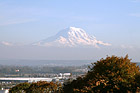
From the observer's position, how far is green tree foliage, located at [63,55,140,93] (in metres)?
12.6

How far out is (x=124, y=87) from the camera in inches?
499

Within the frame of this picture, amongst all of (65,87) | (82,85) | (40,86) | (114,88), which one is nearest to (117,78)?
(114,88)

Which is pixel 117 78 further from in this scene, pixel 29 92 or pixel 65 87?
pixel 29 92

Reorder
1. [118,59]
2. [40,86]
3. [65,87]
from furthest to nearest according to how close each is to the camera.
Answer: [40,86], [65,87], [118,59]

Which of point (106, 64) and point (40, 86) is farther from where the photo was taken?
point (40, 86)

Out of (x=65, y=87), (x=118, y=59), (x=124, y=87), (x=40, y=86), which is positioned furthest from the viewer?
(x=40, y=86)

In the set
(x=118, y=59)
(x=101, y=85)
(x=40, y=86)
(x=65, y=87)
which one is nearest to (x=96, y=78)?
(x=101, y=85)

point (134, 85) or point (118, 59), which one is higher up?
point (118, 59)

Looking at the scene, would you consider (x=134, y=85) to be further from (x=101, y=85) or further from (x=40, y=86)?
(x=40, y=86)

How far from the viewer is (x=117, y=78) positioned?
12742mm

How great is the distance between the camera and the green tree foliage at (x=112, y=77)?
12.6 metres

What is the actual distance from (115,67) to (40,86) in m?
10.2

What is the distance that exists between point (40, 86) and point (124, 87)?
423 inches

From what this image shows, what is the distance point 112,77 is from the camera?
1293 centimetres
